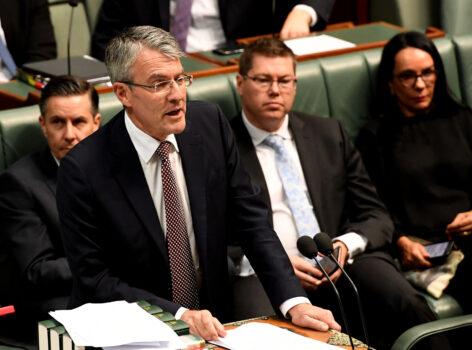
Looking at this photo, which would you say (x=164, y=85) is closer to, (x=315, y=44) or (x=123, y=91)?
(x=123, y=91)

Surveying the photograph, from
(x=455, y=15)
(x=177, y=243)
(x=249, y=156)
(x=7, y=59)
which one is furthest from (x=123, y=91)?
(x=455, y=15)

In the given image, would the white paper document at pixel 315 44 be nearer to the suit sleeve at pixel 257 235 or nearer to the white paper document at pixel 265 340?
the suit sleeve at pixel 257 235

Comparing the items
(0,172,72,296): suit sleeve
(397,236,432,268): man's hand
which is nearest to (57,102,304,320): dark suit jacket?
(0,172,72,296): suit sleeve

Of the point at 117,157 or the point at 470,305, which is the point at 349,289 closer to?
the point at 470,305

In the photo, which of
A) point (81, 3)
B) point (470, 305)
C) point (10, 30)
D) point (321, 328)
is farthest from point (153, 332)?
point (81, 3)

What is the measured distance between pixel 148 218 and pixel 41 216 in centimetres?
62

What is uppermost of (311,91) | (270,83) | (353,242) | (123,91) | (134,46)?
(134,46)

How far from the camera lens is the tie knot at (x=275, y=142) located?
11.7ft

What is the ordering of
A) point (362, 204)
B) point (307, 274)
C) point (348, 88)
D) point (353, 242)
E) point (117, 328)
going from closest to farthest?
point (117, 328)
point (307, 274)
point (353, 242)
point (362, 204)
point (348, 88)

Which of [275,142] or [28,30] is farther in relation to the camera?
[28,30]

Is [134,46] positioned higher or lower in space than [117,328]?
higher

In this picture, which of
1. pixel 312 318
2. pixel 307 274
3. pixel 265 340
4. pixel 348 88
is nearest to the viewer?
pixel 265 340

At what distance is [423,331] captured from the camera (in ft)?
9.08

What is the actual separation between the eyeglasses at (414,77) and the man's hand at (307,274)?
85 cm
